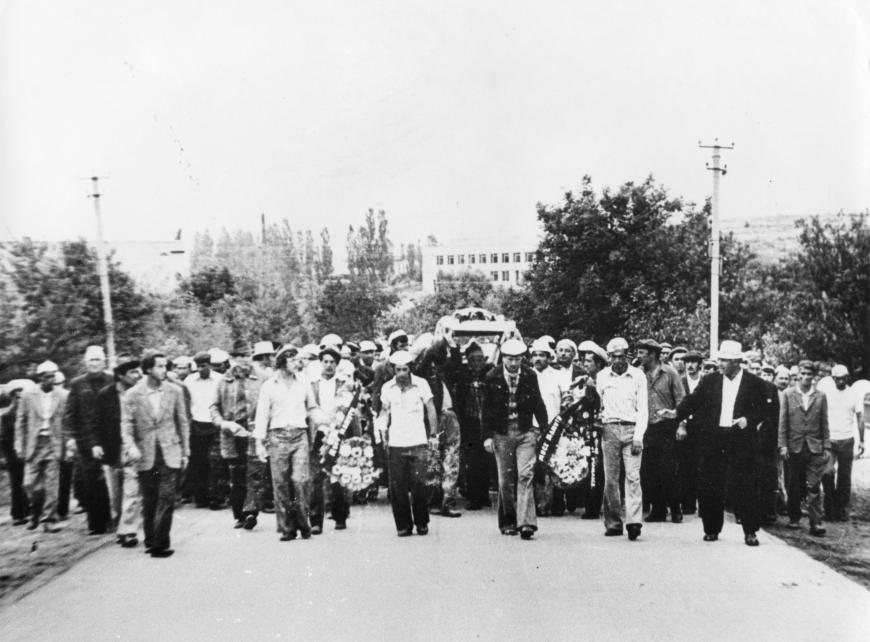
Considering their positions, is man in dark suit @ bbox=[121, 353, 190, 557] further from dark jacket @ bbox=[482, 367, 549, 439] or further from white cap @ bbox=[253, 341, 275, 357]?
dark jacket @ bbox=[482, 367, 549, 439]

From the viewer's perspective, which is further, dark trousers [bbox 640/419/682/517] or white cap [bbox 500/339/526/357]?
dark trousers [bbox 640/419/682/517]

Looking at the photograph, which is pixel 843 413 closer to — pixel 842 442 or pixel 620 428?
pixel 842 442

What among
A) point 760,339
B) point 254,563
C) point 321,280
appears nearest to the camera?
point 254,563

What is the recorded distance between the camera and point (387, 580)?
21.5ft

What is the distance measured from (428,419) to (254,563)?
228cm

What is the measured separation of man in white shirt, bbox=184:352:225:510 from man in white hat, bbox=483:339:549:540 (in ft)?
12.2

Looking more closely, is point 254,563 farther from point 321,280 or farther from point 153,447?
point 321,280

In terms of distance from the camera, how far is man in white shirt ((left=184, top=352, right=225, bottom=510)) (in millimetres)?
10180

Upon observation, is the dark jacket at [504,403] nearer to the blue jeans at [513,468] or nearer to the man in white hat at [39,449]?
the blue jeans at [513,468]

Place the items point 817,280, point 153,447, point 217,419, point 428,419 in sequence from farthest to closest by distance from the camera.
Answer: point 817,280 < point 217,419 < point 428,419 < point 153,447

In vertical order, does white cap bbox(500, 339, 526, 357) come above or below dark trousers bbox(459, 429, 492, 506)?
above

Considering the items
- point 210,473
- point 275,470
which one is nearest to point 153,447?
point 275,470

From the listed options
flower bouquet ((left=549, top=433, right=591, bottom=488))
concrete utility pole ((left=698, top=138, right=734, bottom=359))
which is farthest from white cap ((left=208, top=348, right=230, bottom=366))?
concrete utility pole ((left=698, top=138, right=734, bottom=359))

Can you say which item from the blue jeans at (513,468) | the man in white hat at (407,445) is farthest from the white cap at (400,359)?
the blue jeans at (513,468)
